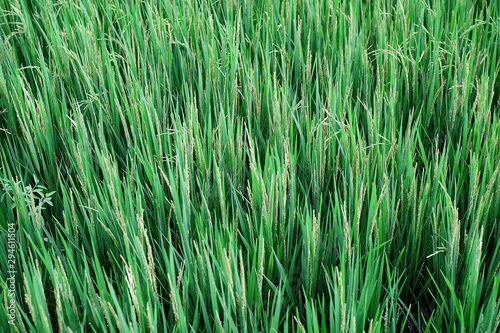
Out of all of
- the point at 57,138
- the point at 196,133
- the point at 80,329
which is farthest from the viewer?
the point at 57,138

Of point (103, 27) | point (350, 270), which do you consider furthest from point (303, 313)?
point (103, 27)

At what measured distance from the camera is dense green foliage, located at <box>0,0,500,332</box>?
102 centimetres

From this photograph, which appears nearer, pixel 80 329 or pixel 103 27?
pixel 80 329

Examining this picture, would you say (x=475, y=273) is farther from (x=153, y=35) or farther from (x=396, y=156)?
(x=153, y=35)

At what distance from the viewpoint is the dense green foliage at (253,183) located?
3.35ft

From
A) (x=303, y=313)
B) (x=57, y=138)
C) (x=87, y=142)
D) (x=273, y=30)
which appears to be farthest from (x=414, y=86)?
(x=57, y=138)

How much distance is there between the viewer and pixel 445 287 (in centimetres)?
114

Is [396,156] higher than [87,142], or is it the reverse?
[87,142]

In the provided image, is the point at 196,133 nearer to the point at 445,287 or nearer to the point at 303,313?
the point at 303,313

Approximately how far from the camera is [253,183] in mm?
1230

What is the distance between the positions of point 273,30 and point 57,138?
38.2 inches

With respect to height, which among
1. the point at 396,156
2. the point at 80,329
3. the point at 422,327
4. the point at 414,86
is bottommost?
the point at 422,327

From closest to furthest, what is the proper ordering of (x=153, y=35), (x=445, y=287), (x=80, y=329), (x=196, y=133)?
(x=80, y=329), (x=445, y=287), (x=196, y=133), (x=153, y=35)

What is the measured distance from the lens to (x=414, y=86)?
1.74 metres
